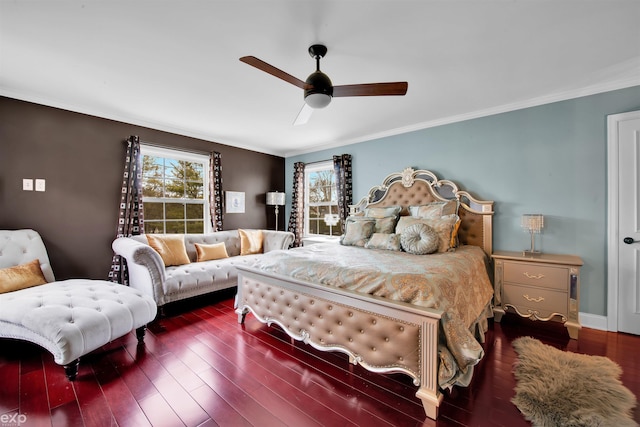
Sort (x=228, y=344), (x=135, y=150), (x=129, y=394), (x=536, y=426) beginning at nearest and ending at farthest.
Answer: (x=536, y=426) < (x=129, y=394) < (x=228, y=344) < (x=135, y=150)

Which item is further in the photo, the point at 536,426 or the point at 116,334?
the point at 116,334

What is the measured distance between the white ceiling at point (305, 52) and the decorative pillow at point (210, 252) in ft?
6.11

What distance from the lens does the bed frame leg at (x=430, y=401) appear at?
150 centimetres

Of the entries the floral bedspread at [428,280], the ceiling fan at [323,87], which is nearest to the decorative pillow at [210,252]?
the floral bedspread at [428,280]

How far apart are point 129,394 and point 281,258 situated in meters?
1.42

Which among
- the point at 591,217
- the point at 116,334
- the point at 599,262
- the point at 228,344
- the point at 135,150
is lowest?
the point at 228,344

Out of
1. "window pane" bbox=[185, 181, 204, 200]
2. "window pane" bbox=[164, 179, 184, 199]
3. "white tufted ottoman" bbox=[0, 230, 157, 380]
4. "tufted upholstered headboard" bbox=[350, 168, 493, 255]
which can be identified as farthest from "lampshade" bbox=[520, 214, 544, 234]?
"window pane" bbox=[164, 179, 184, 199]

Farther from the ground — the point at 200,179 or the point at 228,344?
the point at 200,179

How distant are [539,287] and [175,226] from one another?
480 cm

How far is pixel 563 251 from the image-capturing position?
9.33ft

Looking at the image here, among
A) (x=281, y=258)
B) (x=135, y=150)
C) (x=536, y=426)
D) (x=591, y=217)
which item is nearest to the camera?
(x=536, y=426)

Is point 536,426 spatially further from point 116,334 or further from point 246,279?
point 116,334

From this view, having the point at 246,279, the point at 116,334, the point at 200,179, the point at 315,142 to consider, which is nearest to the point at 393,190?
the point at 315,142

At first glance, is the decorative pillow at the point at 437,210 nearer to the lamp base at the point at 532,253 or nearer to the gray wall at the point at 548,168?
the gray wall at the point at 548,168
